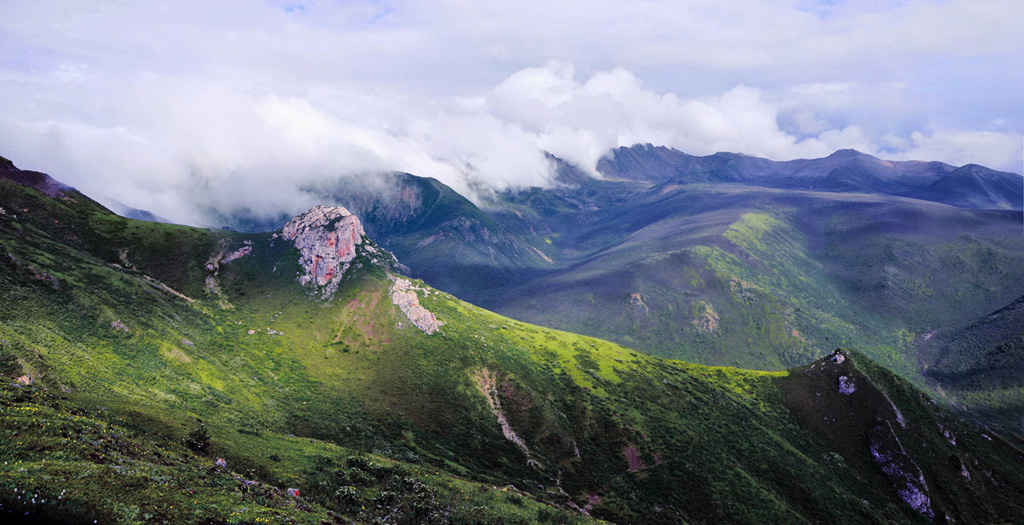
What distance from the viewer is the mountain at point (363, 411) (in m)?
43.4

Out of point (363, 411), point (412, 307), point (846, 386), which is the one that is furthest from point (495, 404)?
point (846, 386)

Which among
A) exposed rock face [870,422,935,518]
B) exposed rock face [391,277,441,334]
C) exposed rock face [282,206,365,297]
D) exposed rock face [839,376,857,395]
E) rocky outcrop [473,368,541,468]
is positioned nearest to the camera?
rocky outcrop [473,368,541,468]

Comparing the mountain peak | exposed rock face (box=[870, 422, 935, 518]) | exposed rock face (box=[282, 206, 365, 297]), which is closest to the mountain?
exposed rock face (box=[870, 422, 935, 518])

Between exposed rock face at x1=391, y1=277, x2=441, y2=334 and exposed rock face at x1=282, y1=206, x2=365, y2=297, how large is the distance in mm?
22170

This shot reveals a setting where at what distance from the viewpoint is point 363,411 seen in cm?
11269

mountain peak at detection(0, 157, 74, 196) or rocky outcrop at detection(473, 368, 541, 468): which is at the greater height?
mountain peak at detection(0, 157, 74, 196)

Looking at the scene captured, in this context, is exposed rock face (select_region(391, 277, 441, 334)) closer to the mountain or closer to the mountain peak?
the mountain

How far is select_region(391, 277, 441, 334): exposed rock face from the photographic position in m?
159

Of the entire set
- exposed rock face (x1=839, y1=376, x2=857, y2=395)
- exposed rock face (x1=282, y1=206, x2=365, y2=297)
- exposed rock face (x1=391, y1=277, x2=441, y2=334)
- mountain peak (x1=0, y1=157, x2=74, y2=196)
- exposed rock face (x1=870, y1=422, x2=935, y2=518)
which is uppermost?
mountain peak (x1=0, y1=157, x2=74, y2=196)

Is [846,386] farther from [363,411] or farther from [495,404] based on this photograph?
[363,411]

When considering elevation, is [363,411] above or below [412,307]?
below

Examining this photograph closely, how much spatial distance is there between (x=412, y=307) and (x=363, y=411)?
54.8 metres

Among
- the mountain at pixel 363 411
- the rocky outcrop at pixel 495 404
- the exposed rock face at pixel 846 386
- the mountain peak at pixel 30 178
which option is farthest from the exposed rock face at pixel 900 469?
the mountain peak at pixel 30 178

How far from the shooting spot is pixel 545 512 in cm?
6706
